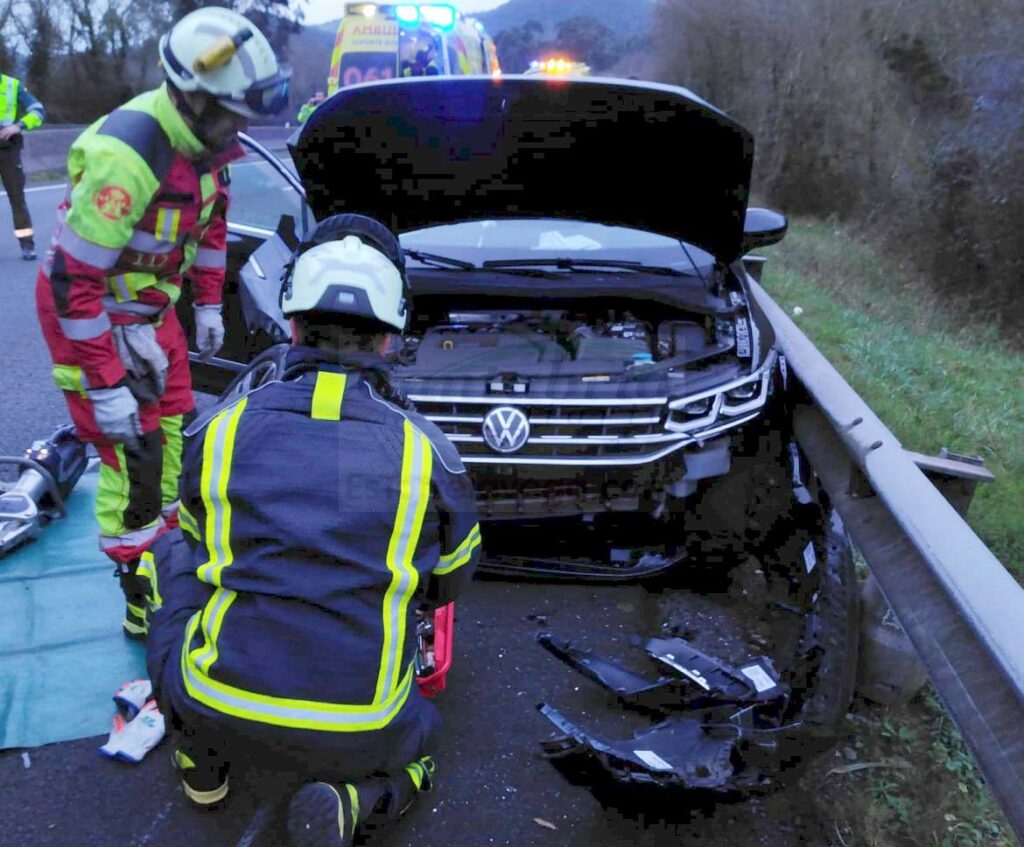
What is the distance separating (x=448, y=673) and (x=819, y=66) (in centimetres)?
1861

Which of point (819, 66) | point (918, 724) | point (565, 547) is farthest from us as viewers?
point (819, 66)

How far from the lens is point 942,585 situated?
2092mm

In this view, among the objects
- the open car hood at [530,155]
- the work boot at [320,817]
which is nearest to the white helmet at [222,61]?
the open car hood at [530,155]

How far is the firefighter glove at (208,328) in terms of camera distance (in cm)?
358

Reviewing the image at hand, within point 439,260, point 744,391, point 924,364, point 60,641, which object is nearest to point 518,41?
point 924,364

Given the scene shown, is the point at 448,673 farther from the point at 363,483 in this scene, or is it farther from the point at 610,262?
the point at 610,262

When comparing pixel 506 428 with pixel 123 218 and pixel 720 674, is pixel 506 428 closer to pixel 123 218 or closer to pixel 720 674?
pixel 720 674

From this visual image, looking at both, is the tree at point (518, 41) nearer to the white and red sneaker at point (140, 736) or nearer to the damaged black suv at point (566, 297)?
the damaged black suv at point (566, 297)

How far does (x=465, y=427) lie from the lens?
324cm

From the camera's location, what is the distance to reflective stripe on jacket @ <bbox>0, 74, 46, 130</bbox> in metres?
9.06

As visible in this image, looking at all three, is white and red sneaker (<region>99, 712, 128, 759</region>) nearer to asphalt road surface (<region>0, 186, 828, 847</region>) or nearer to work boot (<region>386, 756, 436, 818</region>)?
asphalt road surface (<region>0, 186, 828, 847</region>)

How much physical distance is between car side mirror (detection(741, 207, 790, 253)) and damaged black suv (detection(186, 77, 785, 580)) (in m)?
0.01

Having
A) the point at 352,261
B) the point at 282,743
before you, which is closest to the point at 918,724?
the point at 282,743

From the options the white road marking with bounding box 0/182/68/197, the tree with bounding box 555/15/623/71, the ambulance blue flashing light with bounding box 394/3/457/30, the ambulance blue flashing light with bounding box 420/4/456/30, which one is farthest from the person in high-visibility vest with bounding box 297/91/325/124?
the tree with bounding box 555/15/623/71
